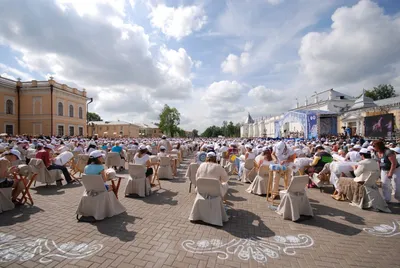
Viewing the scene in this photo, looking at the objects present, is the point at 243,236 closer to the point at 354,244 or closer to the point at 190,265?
the point at 190,265

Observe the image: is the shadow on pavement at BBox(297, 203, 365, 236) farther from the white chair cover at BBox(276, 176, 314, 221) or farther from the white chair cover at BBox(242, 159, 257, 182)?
the white chair cover at BBox(242, 159, 257, 182)

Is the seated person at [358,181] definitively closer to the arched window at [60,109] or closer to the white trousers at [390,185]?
the white trousers at [390,185]

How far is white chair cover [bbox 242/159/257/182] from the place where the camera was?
322 inches

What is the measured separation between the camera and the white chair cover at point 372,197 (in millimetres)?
5051

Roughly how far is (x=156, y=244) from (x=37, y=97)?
→ 4289 centimetres

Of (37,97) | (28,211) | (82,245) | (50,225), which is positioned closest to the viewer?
(82,245)

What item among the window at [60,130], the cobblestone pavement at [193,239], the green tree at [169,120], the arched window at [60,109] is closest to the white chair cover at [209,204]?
the cobblestone pavement at [193,239]

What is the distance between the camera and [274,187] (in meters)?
5.72

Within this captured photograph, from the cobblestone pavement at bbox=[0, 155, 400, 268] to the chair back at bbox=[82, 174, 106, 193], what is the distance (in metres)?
0.73

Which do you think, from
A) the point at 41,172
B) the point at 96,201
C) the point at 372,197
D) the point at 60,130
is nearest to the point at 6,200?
the point at 41,172

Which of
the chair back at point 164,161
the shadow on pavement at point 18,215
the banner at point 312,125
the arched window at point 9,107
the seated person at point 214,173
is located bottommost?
the shadow on pavement at point 18,215

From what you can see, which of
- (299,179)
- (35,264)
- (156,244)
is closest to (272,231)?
(299,179)

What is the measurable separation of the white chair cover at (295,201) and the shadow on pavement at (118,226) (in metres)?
3.40

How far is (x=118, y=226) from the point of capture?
409 centimetres
